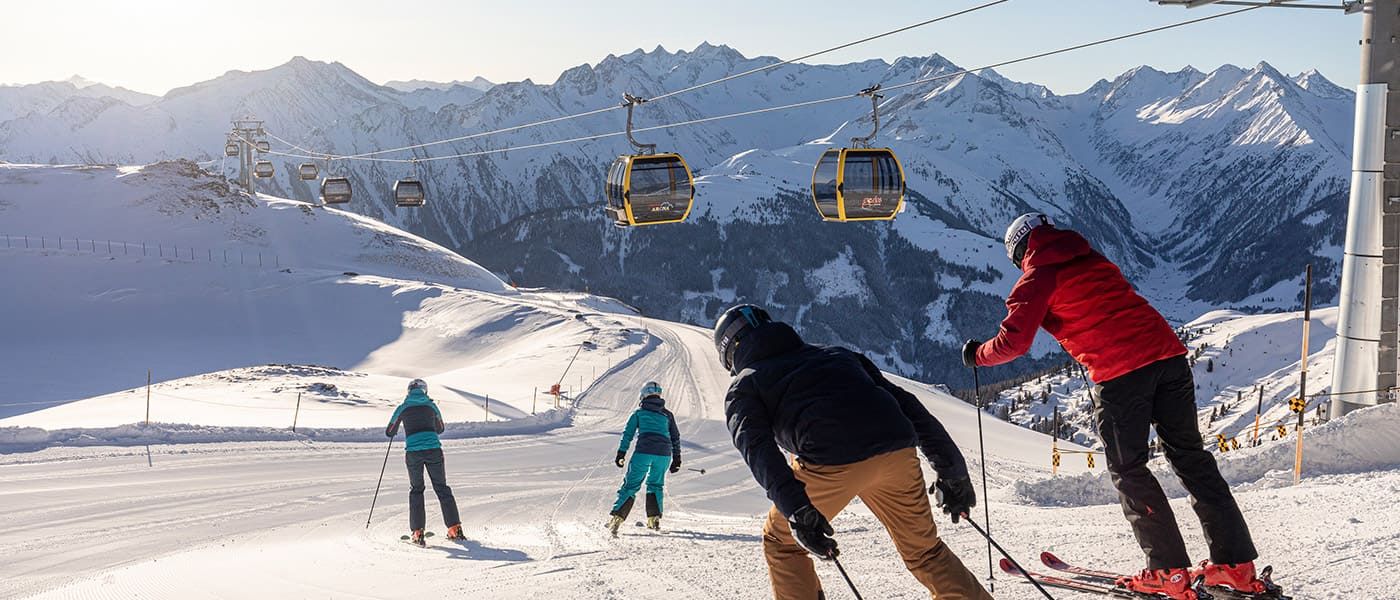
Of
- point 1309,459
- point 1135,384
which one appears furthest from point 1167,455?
point 1309,459

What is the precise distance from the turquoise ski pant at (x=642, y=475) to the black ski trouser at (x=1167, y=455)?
6.15 metres

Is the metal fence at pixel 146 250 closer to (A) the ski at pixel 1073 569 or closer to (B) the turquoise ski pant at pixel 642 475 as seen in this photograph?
(B) the turquoise ski pant at pixel 642 475

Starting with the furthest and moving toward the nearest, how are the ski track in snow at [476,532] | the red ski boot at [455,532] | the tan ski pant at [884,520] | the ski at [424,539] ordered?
1. the red ski boot at [455,532]
2. the ski at [424,539]
3. the ski track in snow at [476,532]
4. the tan ski pant at [884,520]

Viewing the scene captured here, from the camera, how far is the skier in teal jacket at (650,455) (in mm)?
10789

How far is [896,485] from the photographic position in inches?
172

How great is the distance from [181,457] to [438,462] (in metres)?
7.36

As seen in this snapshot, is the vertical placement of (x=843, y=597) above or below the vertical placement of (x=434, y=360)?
above

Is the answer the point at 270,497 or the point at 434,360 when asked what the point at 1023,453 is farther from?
the point at 434,360

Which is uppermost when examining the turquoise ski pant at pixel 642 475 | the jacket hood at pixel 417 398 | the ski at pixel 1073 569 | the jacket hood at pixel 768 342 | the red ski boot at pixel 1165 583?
the jacket hood at pixel 768 342

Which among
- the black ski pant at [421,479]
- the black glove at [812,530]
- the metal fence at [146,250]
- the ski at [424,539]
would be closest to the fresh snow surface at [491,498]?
the ski at [424,539]

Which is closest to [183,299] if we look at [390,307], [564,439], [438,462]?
[390,307]

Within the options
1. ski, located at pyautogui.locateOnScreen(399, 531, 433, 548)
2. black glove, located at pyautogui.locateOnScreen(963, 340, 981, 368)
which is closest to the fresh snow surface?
ski, located at pyautogui.locateOnScreen(399, 531, 433, 548)

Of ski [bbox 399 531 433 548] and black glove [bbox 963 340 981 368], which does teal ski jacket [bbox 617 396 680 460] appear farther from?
black glove [bbox 963 340 981 368]

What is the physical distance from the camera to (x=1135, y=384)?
5.21 meters
